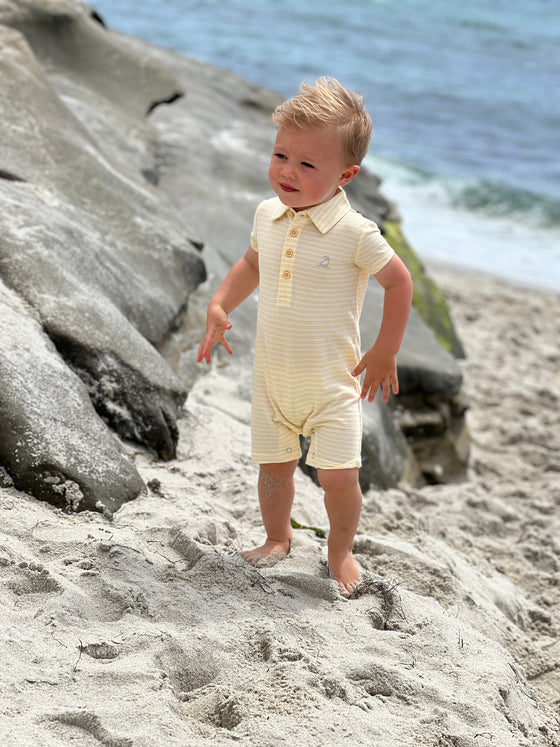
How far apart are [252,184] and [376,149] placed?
8.93 meters

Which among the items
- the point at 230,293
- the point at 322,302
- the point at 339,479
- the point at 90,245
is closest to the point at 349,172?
the point at 322,302

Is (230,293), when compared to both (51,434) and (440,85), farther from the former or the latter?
(440,85)

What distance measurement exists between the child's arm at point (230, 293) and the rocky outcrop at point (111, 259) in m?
0.51

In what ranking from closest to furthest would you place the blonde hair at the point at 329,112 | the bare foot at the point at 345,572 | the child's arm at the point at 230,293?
the blonde hair at the point at 329,112, the bare foot at the point at 345,572, the child's arm at the point at 230,293

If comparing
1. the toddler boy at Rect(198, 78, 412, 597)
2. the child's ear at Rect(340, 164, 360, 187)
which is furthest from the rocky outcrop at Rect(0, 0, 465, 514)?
the child's ear at Rect(340, 164, 360, 187)

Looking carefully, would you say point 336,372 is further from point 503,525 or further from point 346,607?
point 503,525

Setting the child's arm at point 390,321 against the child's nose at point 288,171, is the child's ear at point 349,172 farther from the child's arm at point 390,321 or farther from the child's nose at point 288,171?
the child's arm at point 390,321

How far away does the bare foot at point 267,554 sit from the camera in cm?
262

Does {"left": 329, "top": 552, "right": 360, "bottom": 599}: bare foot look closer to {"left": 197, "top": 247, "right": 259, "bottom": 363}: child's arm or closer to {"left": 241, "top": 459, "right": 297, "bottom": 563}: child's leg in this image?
{"left": 241, "top": 459, "right": 297, "bottom": 563}: child's leg

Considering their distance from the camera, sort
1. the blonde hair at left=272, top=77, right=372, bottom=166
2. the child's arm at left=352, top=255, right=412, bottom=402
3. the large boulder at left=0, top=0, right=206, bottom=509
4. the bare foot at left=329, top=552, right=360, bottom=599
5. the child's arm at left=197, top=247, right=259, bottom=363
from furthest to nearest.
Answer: the large boulder at left=0, top=0, right=206, bottom=509, the child's arm at left=197, top=247, right=259, bottom=363, the bare foot at left=329, top=552, right=360, bottom=599, the child's arm at left=352, top=255, right=412, bottom=402, the blonde hair at left=272, top=77, right=372, bottom=166

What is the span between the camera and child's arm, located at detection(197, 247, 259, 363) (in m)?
2.67

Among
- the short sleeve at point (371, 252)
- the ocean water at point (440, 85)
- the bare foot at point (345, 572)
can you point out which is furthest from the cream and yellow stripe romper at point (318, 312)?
the ocean water at point (440, 85)

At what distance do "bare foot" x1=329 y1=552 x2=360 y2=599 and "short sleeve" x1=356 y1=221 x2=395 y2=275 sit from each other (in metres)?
0.85

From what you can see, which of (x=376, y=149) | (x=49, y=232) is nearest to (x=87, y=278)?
(x=49, y=232)
